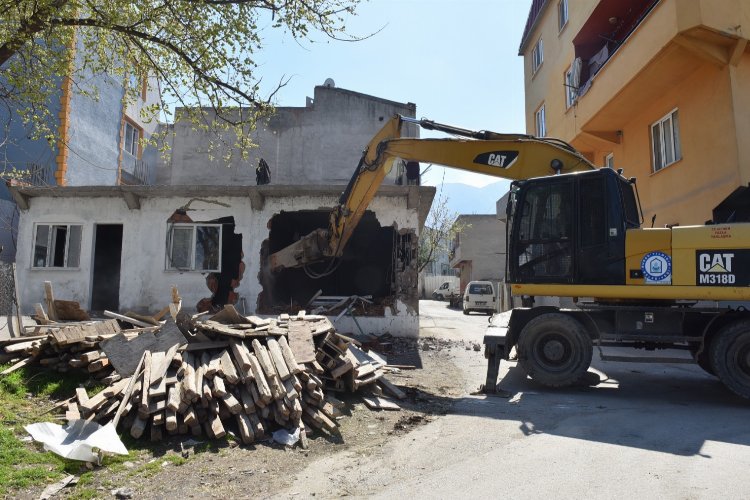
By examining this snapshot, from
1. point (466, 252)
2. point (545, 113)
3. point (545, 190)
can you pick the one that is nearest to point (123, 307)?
point (545, 190)

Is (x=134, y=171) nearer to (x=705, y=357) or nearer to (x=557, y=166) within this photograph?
(x=557, y=166)

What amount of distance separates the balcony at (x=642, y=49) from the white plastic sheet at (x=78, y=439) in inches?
458

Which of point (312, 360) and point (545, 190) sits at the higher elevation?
point (545, 190)

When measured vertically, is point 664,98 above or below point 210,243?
above

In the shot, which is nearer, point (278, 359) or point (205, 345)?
point (278, 359)

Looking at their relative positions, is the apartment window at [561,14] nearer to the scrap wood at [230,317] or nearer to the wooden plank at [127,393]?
the scrap wood at [230,317]

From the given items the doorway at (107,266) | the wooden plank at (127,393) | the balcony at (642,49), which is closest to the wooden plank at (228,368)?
the wooden plank at (127,393)

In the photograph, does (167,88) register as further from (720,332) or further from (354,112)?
(354,112)

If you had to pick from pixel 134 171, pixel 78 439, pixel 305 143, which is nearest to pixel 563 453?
pixel 78 439

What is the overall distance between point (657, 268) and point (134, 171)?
21008 mm

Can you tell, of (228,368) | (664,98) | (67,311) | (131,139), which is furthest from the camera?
(131,139)

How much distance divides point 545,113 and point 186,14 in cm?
1503

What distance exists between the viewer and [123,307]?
512 inches

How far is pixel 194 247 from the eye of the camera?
13.3 m
